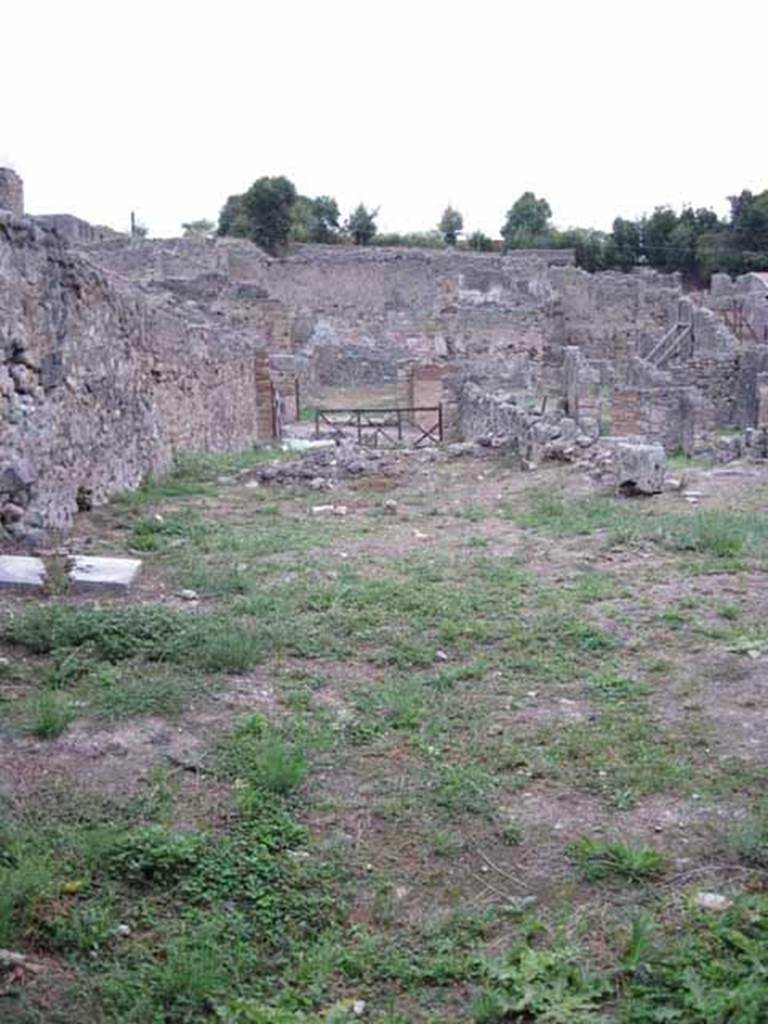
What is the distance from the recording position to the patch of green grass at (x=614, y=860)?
351 centimetres

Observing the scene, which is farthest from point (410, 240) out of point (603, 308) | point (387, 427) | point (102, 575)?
point (102, 575)

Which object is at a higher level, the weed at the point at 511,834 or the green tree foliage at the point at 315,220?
the green tree foliage at the point at 315,220

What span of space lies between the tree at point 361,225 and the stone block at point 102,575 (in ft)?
174

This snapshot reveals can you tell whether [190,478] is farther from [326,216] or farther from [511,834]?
[326,216]

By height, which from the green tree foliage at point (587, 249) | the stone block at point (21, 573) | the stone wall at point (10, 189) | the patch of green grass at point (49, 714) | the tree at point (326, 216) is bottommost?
the patch of green grass at point (49, 714)

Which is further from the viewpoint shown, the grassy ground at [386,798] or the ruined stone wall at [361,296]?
the ruined stone wall at [361,296]

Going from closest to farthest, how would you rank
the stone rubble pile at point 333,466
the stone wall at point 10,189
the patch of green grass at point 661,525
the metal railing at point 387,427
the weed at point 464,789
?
1. the weed at point 464,789
2. the patch of green grass at point 661,525
3. the stone wall at point 10,189
4. the stone rubble pile at point 333,466
5. the metal railing at point 387,427

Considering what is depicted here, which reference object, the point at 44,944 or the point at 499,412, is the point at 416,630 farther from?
the point at 499,412

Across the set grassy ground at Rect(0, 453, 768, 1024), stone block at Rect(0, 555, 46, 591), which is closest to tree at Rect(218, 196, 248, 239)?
stone block at Rect(0, 555, 46, 591)

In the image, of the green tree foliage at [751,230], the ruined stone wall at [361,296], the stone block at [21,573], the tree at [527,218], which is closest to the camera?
the stone block at [21,573]

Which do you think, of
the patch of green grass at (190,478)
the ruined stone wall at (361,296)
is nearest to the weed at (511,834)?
the patch of green grass at (190,478)

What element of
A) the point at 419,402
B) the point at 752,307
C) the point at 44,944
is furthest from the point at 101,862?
the point at 752,307

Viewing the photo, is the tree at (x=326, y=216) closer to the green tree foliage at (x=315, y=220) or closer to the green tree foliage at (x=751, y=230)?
the green tree foliage at (x=315, y=220)

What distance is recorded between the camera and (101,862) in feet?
11.1
